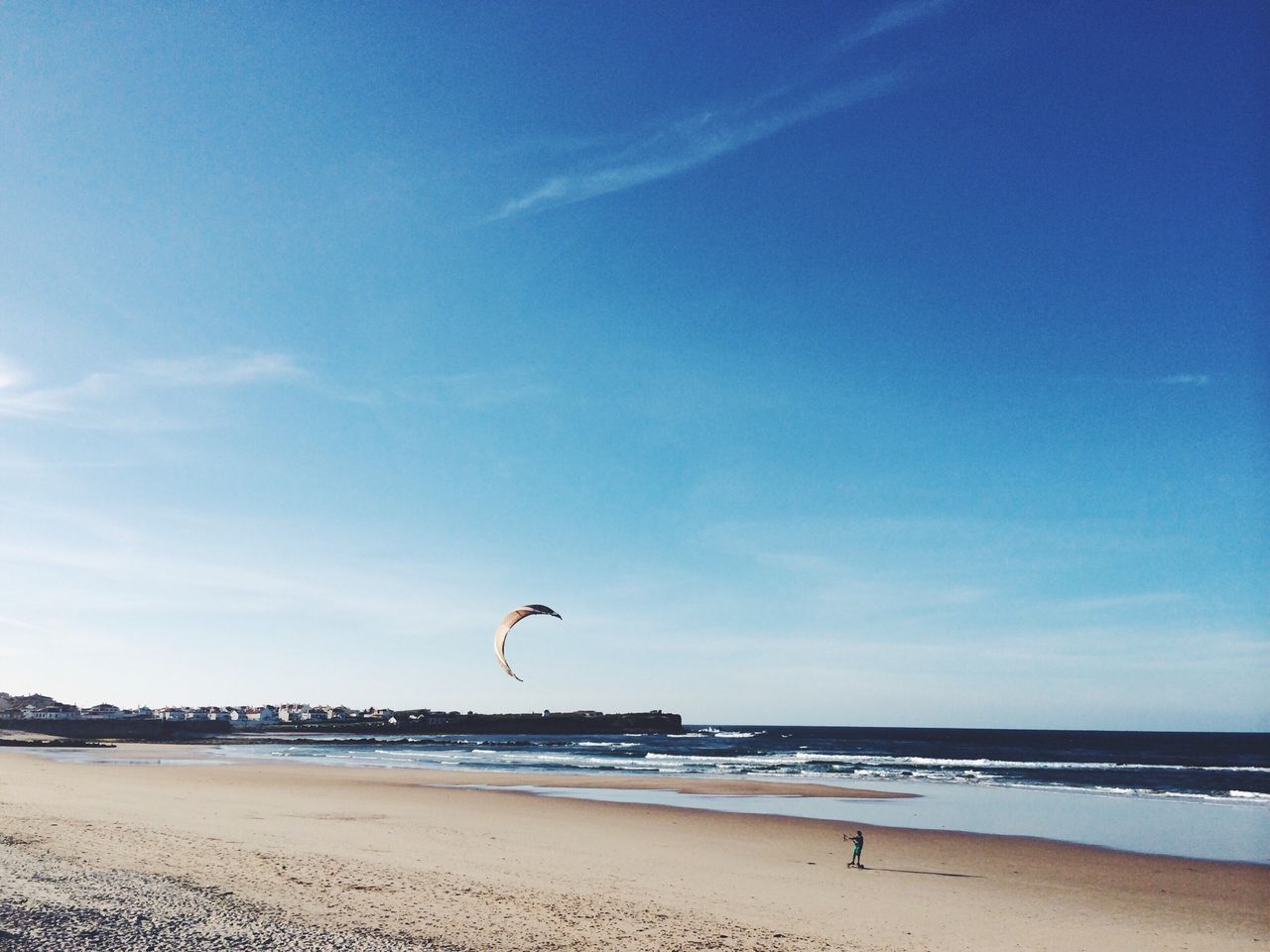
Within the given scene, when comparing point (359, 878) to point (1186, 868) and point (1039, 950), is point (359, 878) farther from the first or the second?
point (1186, 868)

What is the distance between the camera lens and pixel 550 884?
13695 mm

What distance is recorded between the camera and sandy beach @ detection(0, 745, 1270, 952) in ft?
32.5

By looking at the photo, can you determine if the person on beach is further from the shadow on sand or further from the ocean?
the ocean

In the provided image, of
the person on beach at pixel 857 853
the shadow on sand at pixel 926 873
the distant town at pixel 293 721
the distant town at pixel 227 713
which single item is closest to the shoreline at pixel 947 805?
the shadow on sand at pixel 926 873

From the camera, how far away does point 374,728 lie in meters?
119

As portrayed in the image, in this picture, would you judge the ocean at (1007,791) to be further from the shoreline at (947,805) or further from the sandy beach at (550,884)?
the sandy beach at (550,884)

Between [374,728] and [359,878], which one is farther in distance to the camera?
[374,728]

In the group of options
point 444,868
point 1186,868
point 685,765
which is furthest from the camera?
point 685,765

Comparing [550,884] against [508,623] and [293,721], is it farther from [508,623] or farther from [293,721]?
[293,721]

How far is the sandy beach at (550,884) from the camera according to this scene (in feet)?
32.5

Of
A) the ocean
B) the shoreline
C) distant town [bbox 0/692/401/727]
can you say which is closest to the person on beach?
the shoreline


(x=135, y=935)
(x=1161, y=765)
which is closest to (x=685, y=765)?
(x=1161, y=765)

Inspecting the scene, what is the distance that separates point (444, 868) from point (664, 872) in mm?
4193

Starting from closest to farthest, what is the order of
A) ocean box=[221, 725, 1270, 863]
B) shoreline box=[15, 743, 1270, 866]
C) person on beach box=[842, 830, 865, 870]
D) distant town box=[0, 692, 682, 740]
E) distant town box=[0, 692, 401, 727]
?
1. person on beach box=[842, 830, 865, 870]
2. shoreline box=[15, 743, 1270, 866]
3. ocean box=[221, 725, 1270, 863]
4. distant town box=[0, 692, 682, 740]
5. distant town box=[0, 692, 401, 727]
